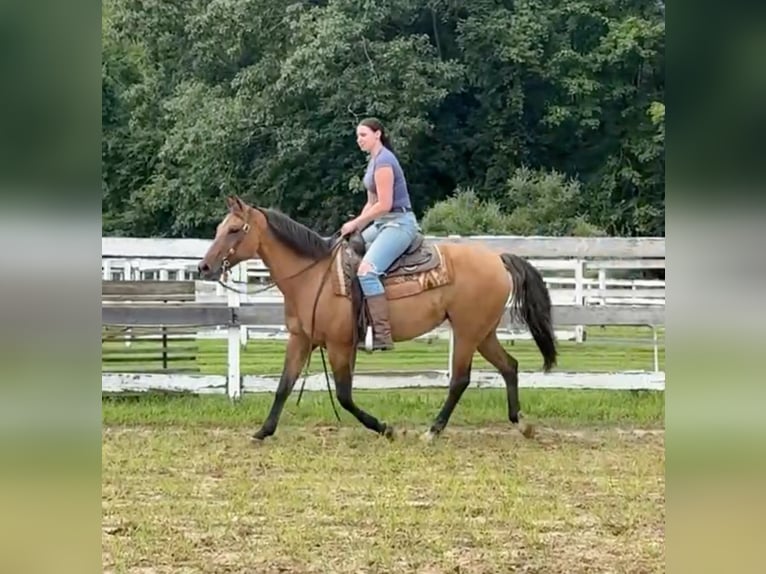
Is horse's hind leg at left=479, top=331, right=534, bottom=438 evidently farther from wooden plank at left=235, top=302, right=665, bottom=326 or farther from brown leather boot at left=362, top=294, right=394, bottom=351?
brown leather boot at left=362, top=294, right=394, bottom=351

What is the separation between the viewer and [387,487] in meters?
2.69

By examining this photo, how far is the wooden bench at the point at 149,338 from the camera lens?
2.94m

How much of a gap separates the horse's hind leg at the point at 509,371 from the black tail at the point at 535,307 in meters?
0.11

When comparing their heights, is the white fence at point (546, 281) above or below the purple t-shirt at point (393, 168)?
below

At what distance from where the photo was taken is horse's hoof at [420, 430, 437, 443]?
293 centimetres

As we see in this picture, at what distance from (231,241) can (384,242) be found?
0.48 m

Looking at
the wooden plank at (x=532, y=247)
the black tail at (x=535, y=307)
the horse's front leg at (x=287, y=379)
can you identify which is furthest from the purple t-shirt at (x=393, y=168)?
the horse's front leg at (x=287, y=379)

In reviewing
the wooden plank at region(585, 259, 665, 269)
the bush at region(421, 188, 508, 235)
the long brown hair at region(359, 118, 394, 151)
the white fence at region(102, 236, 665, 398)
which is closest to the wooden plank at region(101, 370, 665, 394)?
the white fence at region(102, 236, 665, 398)

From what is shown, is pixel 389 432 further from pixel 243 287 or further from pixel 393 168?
pixel 393 168

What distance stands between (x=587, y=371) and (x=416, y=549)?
3.15 feet

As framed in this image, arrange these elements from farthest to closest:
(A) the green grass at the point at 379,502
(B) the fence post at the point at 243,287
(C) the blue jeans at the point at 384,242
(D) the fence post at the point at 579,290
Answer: (B) the fence post at the point at 243,287, (D) the fence post at the point at 579,290, (C) the blue jeans at the point at 384,242, (A) the green grass at the point at 379,502

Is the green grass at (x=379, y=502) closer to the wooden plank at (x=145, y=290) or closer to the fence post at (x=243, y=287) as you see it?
the fence post at (x=243, y=287)

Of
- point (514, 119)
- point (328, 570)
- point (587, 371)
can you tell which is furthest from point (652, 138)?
point (328, 570)

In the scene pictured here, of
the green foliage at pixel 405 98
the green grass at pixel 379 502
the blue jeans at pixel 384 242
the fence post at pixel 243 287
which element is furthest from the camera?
the fence post at pixel 243 287
